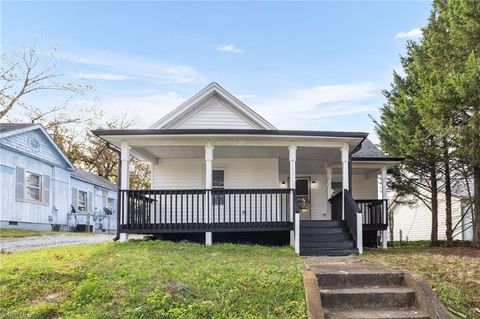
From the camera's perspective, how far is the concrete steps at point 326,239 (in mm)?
10477

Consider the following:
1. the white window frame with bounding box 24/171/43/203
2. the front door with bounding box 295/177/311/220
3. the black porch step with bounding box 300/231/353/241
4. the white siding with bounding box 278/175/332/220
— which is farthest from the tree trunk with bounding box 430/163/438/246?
the white window frame with bounding box 24/171/43/203

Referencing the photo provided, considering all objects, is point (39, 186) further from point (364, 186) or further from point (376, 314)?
point (376, 314)

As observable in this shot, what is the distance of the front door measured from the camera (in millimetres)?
15195

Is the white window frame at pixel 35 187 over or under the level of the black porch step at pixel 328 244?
over

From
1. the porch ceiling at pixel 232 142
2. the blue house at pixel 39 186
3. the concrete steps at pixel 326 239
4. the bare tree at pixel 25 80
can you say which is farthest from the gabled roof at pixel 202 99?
the bare tree at pixel 25 80

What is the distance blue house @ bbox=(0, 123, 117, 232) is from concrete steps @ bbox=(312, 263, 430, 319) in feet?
48.9

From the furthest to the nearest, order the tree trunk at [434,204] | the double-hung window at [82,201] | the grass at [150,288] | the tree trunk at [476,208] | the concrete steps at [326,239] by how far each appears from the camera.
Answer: the double-hung window at [82,201] → the tree trunk at [434,204] → the tree trunk at [476,208] → the concrete steps at [326,239] → the grass at [150,288]

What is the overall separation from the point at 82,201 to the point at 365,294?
22856mm

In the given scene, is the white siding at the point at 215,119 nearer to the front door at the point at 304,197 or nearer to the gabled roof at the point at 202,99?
the gabled roof at the point at 202,99

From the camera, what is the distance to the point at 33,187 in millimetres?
19312

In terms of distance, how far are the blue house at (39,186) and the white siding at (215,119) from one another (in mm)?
8143

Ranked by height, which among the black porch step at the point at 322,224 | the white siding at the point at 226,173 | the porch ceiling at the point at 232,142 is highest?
the porch ceiling at the point at 232,142

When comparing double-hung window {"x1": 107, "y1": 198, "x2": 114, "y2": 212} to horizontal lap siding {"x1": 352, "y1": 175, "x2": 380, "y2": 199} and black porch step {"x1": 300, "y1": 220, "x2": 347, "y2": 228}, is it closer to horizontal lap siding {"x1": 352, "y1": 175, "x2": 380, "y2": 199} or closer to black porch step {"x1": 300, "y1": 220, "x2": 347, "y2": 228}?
horizontal lap siding {"x1": 352, "y1": 175, "x2": 380, "y2": 199}

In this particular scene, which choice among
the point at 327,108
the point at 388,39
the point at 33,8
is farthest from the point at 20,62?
the point at 388,39
